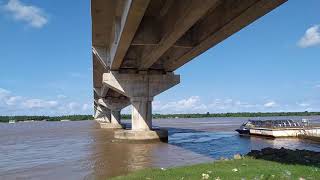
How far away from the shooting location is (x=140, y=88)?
1374 inches

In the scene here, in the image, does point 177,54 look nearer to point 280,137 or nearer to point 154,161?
point 154,161

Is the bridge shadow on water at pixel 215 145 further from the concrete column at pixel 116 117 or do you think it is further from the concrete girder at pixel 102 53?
the concrete column at pixel 116 117

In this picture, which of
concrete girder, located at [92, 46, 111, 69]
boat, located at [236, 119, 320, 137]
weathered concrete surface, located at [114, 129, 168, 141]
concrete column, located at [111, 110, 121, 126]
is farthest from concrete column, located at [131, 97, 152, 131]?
concrete column, located at [111, 110, 121, 126]

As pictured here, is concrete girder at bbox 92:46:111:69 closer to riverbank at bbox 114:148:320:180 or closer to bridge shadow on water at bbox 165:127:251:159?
bridge shadow on water at bbox 165:127:251:159

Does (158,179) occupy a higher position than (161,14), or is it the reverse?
(161,14)

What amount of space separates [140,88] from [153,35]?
11853 millimetres

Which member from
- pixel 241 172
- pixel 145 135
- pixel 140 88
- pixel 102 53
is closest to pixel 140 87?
pixel 140 88

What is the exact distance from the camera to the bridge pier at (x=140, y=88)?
34719 millimetres

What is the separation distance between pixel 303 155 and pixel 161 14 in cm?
1009

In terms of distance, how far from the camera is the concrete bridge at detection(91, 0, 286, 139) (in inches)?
657

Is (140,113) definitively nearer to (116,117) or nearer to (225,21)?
(225,21)

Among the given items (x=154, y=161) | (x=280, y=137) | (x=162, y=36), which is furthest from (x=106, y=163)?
(x=280, y=137)

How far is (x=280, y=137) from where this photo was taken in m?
38.2

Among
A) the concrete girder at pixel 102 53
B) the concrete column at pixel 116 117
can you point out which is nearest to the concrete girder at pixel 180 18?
the concrete girder at pixel 102 53
